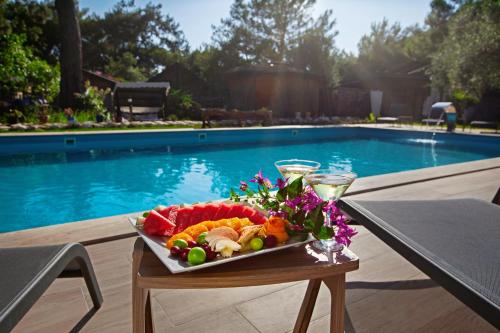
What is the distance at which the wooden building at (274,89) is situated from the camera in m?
18.2

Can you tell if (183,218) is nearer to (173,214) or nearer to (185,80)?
(173,214)

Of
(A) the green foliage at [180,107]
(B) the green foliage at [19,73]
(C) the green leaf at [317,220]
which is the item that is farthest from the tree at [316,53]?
(C) the green leaf at [317,220]

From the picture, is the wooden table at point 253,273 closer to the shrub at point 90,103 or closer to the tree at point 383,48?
the shrub at point 90,103

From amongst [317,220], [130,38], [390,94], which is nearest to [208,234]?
[317,220]

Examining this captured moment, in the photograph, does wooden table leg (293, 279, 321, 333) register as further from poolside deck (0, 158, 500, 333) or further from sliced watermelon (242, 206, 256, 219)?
sliced watermelon (242, 206, 256, 219)

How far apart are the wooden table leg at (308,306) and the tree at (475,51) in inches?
576

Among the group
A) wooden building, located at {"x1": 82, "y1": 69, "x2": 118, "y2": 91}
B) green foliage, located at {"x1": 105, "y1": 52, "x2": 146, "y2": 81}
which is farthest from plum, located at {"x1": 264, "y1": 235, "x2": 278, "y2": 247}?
green foliage, located at {"x1": 105, "y1": 52, "x2": 146, "y2": 81}

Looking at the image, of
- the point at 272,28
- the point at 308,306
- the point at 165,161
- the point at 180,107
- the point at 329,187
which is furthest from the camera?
the point at 272,28

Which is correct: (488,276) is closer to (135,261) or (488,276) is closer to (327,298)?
(327,298)

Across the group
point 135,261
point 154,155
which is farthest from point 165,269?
point 154,155

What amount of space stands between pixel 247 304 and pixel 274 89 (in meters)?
17.8

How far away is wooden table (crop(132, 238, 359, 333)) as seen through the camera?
2.92ft

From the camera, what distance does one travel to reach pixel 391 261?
2.20m

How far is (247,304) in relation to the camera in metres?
1.71
